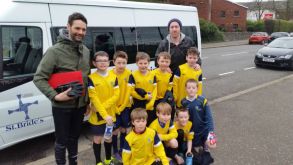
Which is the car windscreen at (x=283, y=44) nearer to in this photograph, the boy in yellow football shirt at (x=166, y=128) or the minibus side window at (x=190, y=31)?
the minibus side window at (x=190, y=31)

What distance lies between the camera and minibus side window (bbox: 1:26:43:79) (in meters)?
4.22

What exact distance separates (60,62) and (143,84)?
4.43 ft

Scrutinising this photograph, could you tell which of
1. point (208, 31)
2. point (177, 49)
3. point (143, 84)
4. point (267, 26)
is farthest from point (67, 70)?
point (267, 26)

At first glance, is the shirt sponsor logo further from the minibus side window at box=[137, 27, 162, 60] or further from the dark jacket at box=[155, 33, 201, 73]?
the minibus side window at box=[137, 27, 162, 60]

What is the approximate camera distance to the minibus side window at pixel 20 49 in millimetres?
4219

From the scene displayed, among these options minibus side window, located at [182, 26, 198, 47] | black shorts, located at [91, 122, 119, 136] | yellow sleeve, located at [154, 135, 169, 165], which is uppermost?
minibus side window, located at [182, 26, 198, 47]

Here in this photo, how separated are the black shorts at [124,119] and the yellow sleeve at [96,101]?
21.6 inches

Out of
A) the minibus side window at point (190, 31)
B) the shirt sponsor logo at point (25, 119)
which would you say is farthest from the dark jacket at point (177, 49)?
the minibus side window at point (190, 31)

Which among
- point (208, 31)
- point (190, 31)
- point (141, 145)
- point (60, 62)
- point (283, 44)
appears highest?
point (208, 31)

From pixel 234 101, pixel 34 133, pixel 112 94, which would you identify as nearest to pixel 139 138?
pixel 112 94

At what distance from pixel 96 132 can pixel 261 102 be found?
17.2 feet

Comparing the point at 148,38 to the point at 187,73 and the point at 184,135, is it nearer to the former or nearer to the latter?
the point at 187,73

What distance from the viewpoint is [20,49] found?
4.40 metres

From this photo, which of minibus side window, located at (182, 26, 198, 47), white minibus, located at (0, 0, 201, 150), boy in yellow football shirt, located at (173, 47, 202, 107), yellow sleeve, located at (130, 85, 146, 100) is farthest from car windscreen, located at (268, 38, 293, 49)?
yellow sleeve, located at (130, 85, 146, 100)
